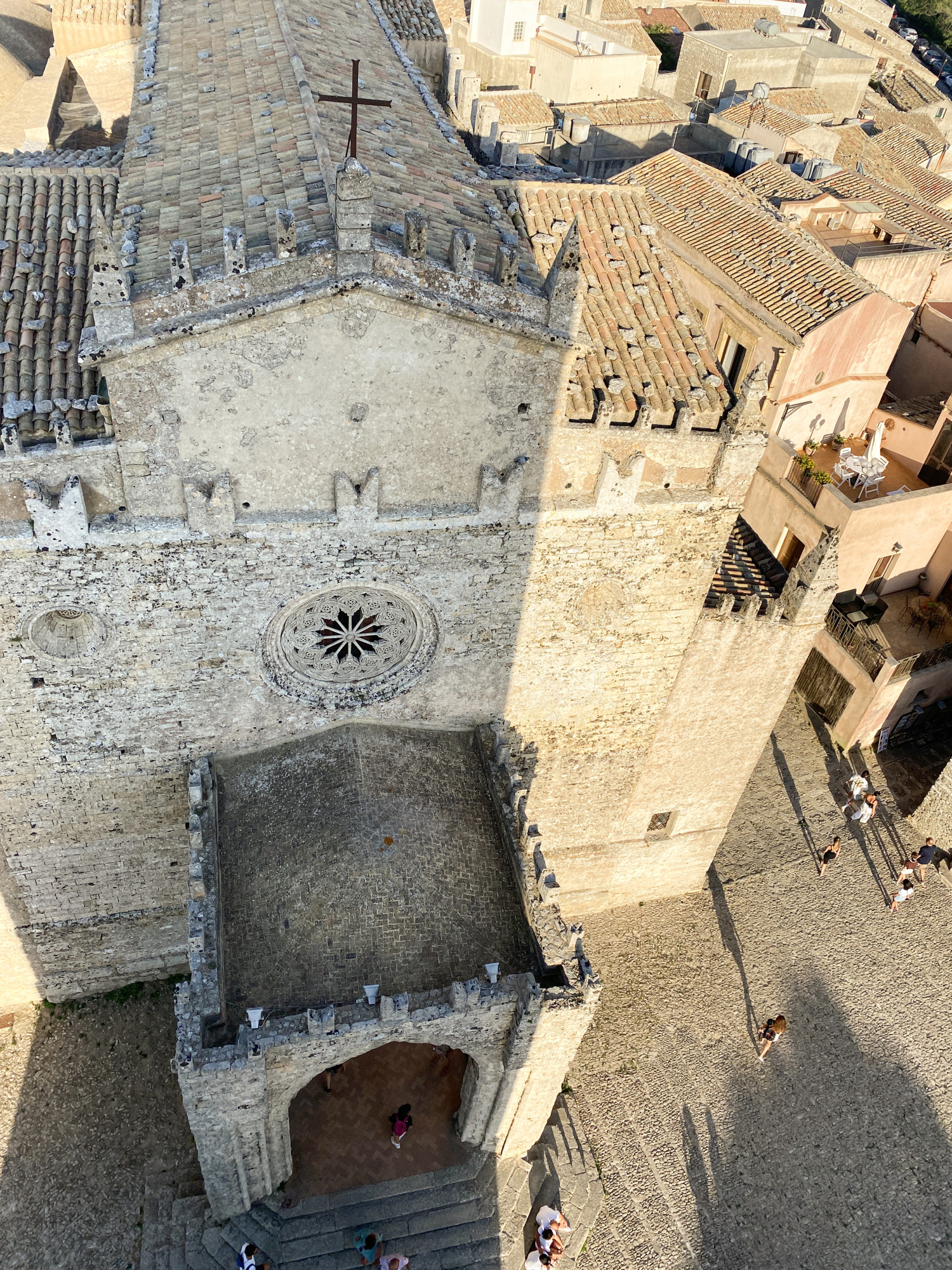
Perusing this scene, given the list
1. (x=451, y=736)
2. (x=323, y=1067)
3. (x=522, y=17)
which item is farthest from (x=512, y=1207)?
(x=522, y=17)

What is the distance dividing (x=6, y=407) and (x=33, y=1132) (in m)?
12.7

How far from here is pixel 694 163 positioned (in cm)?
2614

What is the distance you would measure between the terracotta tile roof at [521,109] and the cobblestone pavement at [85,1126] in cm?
3224

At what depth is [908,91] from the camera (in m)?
52.8

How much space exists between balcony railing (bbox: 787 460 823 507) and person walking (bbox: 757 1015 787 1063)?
12682 mm

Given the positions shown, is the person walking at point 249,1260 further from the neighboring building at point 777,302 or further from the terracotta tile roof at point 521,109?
the terracotta tile roof at point 521,109

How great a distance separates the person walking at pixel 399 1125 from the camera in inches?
614

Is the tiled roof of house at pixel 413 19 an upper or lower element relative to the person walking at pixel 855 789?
upper

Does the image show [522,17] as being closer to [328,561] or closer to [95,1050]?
[328,561]

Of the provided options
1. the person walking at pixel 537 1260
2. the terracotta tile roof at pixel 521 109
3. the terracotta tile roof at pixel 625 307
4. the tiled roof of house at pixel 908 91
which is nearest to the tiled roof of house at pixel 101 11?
the terracotta tile roof at pixel 521 109

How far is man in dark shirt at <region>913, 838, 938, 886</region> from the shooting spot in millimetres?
21781

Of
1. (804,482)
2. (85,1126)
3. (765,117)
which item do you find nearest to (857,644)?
(804,482)

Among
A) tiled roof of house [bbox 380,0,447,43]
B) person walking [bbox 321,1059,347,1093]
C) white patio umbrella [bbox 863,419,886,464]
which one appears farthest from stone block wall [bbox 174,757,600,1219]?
tiled roof of house [bbox 380,0,447,43]

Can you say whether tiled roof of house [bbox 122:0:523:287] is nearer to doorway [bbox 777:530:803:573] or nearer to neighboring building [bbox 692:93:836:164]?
doorway [bbox 777:530:803:573]
